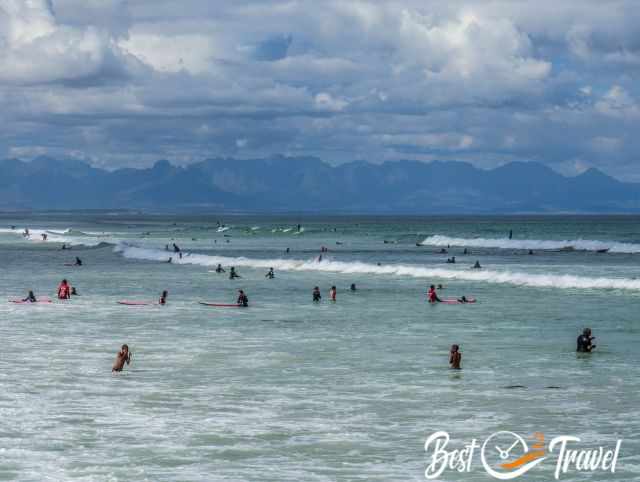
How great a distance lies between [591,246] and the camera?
471 feet

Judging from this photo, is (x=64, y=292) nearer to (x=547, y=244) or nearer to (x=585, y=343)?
(x=585, y=343)

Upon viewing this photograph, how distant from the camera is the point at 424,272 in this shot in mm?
87625

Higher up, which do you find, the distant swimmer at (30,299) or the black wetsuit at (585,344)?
the black wetsuit at (585,344)

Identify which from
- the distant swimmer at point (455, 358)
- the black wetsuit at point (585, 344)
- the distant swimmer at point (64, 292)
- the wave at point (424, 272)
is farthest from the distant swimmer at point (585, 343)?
the wave at point (424, 272)

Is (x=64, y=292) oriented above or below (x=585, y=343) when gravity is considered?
below

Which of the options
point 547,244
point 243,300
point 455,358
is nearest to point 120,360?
point 455,358

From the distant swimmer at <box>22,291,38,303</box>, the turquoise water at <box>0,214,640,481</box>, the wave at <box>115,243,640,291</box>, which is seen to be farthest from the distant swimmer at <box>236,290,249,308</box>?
the wave at <box>115,243,640,291</box>

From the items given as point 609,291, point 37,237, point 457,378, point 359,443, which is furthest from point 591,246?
point 359,443

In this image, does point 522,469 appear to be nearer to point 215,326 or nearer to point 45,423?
point 45,423

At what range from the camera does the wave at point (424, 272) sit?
73.8m

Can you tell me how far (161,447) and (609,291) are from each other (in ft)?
168

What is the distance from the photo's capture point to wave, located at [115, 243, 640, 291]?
73750mm

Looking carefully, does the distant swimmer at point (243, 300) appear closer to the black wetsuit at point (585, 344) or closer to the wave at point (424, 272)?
the black wetsuit at point (585, 344)

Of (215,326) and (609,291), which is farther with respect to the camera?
(609,291)
